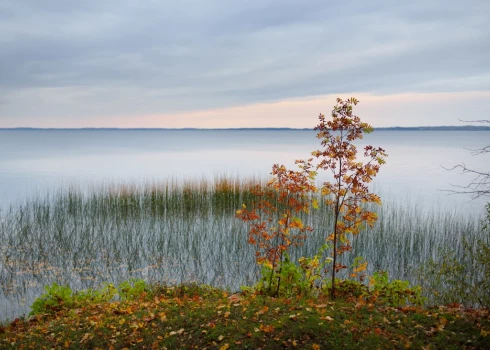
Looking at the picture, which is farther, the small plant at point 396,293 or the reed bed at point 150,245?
the reed bed at point 150,245

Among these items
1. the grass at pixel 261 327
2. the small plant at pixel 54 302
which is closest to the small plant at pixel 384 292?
the grass at pixel 261 327

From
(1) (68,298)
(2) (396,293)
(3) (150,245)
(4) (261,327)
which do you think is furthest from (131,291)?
(2) (396,293)

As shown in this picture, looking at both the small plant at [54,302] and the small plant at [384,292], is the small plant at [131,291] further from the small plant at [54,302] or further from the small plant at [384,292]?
the small plant at [384,292]

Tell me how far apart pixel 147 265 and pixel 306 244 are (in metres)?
4.20

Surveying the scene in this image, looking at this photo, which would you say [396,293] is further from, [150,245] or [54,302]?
[150,245]

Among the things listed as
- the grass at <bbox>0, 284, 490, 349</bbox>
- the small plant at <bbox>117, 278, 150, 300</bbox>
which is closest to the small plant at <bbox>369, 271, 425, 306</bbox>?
the grass at <bbox>0, 284, 490, 349</bbox>

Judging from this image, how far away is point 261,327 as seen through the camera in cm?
495

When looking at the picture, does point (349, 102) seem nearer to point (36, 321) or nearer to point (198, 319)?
point (198, 319)

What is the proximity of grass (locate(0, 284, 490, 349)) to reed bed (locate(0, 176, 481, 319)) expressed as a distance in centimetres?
307

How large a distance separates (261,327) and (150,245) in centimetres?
739

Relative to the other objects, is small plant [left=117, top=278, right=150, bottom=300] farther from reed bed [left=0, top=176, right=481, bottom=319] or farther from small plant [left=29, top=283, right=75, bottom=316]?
reed bed [left=0, top=176, right=481, bottom=319]

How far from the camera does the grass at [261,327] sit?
4.73 m

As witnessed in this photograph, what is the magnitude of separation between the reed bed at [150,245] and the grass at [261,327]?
3.07m

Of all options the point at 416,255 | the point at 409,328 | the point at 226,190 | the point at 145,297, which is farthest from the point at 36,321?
the point at 226,190
